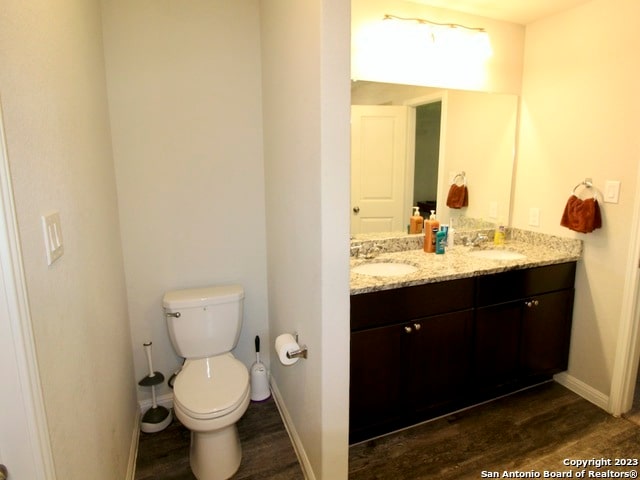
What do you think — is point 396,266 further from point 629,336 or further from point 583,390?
point 583,390

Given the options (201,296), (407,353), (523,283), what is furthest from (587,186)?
(201,296)

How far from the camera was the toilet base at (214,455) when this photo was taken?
1728mm

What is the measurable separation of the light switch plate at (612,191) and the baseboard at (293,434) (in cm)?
212

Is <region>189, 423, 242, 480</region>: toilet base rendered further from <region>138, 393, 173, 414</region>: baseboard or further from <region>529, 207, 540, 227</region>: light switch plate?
<region>529, 207, 540, 227</region>: light switch plate

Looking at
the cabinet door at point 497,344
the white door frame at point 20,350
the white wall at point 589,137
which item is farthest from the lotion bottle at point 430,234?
the white door frame at point 20,350

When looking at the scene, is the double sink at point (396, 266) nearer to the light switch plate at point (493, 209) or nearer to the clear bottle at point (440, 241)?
the clear bottle at point (440, 241)

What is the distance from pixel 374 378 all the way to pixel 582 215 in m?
1.52

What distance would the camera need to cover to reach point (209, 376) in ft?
6.23

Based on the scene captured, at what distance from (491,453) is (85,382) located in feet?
6.13

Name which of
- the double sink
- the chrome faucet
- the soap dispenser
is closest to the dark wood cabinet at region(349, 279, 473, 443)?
the double sink

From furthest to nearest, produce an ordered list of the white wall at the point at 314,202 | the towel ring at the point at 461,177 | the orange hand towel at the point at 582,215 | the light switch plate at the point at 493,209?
the light switch plate at the point at 493,209, the towel ring at the point at 461,177, the orange hand towel at the point at 582,215, the white wall at the point at 314,202

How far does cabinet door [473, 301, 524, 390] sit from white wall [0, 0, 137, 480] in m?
1.81

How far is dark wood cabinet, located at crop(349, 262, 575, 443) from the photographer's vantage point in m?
1.80

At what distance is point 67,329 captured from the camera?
1.03 m
